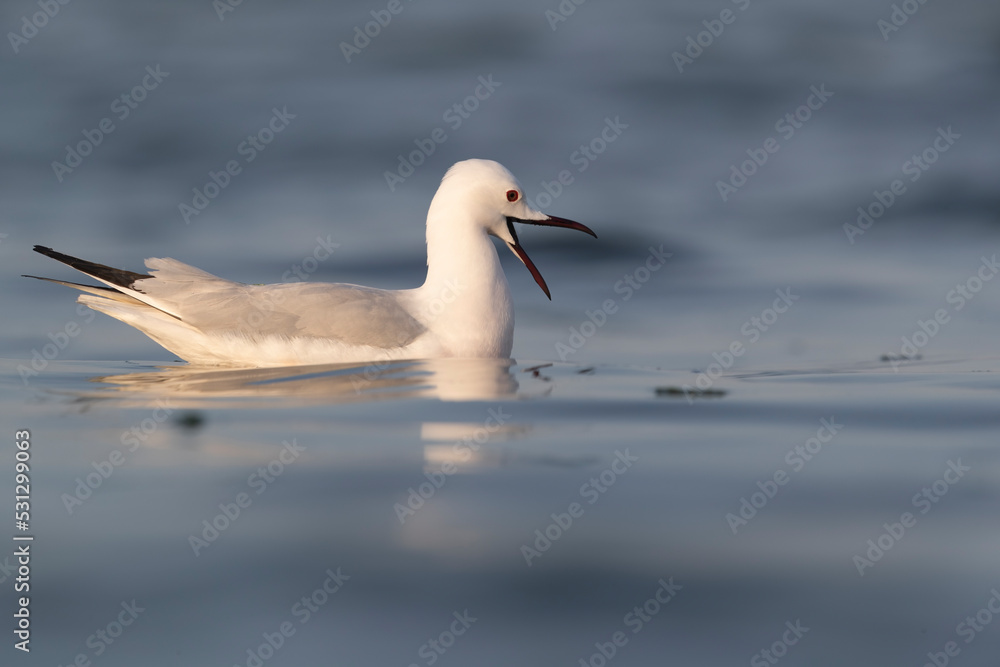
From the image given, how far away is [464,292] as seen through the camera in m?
6.76

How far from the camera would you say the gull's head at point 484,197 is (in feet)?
22.9

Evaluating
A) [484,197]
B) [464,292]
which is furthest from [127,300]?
[484,197]

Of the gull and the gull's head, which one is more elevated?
the gull's head

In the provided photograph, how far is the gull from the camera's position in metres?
6.41

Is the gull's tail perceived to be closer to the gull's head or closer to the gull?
the gull

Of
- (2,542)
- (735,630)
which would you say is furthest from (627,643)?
(2,542)

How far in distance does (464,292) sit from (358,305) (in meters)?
0.70

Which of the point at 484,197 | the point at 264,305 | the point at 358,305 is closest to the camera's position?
the point at 358,305

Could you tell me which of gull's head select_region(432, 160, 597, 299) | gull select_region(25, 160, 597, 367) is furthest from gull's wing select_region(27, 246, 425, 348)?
gull's head select_region(432, 160, 597, 299)

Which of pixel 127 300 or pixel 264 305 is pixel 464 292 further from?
pixel 127 300

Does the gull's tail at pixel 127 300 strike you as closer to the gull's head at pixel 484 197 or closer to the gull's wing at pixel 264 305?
the gull's wing at pixel 264 305

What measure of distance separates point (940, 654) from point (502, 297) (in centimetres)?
454

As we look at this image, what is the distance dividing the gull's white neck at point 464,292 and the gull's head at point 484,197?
0.04 metres

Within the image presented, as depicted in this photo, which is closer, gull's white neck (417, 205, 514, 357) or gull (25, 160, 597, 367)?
gull (25, 160, 597, 367)
